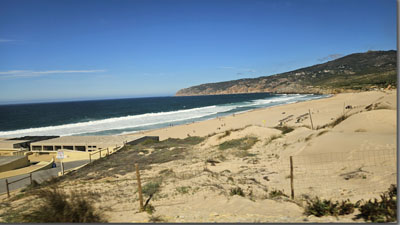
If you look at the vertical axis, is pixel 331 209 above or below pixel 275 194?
above

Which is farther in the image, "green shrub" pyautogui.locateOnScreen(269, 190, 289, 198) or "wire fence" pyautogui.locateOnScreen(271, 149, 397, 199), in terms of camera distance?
"green shrub" pyautogui.locateOnScreen(269, 190, 289, 198)

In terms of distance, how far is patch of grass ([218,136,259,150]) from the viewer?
1294cm

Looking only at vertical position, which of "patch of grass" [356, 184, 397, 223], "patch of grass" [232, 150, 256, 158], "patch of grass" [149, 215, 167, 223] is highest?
"patch of grass" [356, 184, 397, 223]

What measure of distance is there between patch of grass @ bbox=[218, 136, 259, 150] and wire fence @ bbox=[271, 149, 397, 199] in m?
4.26

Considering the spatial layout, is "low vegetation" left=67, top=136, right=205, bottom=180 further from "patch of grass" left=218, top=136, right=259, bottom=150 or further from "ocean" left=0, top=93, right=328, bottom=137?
"ocean" left=0, top=93, right=328, bottom=137

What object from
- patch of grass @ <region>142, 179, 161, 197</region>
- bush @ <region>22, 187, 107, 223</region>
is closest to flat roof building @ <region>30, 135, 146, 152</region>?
patch of grass @ <region>142, 179, 161, 197</region>

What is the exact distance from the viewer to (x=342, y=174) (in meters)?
6.67

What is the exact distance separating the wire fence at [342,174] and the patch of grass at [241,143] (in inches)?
168

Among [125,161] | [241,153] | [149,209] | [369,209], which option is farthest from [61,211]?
[125,161]

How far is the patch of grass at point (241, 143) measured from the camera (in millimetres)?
12935

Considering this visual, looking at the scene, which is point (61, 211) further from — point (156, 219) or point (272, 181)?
point (272, 181)

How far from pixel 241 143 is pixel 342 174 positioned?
288 inches

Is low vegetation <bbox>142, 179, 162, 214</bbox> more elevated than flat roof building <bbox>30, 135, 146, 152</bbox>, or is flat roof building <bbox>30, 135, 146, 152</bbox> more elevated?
low vegetation <bbox>142, 179, 162, 214</bbox>

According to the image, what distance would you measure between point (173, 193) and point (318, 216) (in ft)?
11.7
